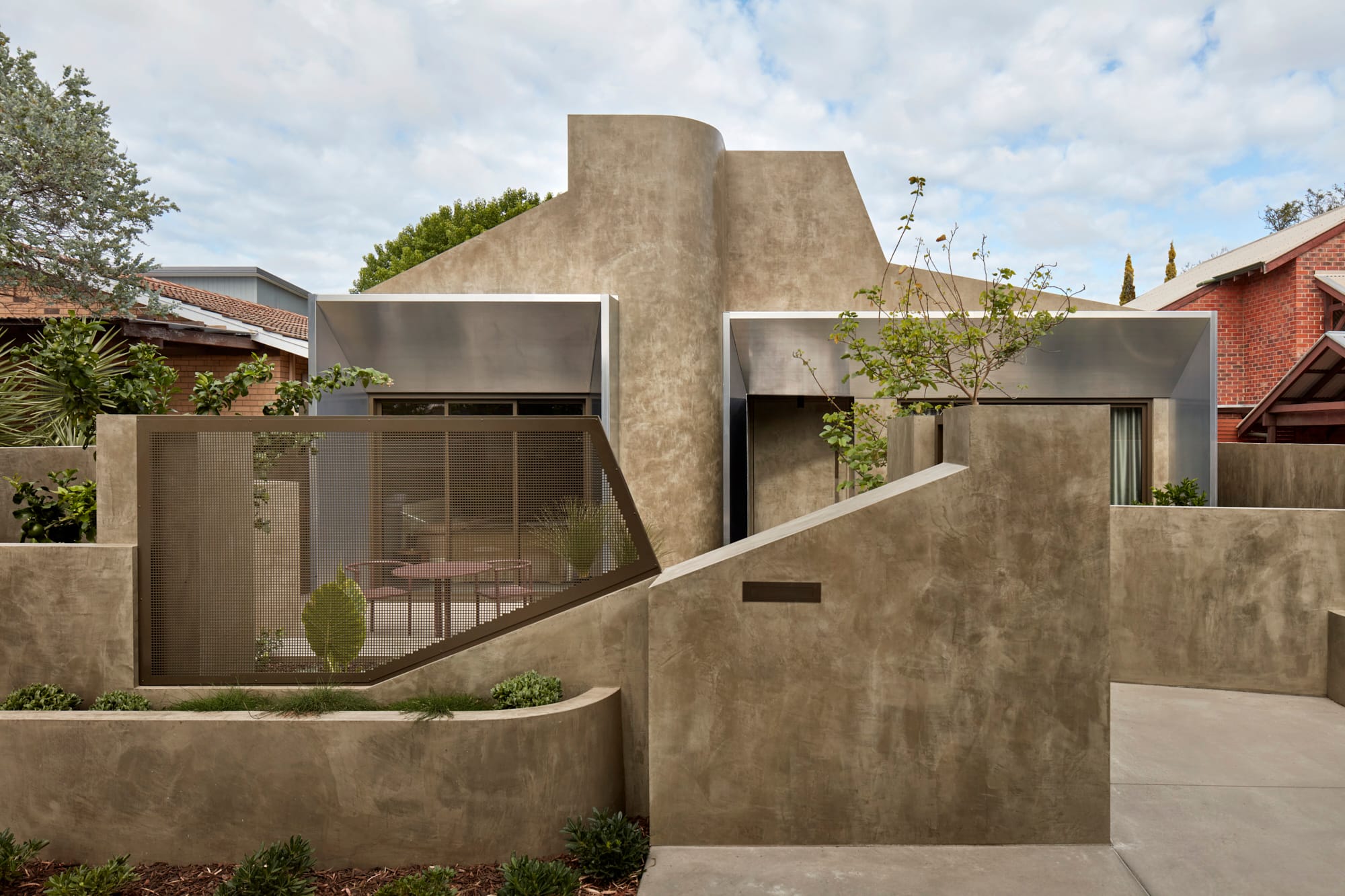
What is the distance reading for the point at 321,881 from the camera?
484 centimetres

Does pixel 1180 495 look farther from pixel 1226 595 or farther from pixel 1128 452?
pixel 1226 595

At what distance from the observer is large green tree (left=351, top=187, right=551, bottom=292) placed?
3325 cm

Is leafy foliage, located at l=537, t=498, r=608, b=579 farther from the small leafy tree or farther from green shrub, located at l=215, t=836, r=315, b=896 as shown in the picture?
the small leafy tree

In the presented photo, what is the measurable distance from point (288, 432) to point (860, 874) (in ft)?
14.4

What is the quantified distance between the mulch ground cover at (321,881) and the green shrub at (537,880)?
102mm

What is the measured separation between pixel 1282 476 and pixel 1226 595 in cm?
385

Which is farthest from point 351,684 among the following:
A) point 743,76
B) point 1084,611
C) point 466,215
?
point 466,215

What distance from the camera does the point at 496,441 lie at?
18.0ft

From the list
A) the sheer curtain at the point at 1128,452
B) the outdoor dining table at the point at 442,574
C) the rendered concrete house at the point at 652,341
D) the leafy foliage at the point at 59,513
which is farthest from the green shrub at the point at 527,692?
the sheer curtain at the point at 1128,452

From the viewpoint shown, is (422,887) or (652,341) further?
(652,341)

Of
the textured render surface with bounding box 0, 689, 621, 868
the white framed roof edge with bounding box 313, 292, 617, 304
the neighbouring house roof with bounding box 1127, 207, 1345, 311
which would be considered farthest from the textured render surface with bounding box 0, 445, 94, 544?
the neighbouring house roof with bounding box 1127, 207, 1345, 311

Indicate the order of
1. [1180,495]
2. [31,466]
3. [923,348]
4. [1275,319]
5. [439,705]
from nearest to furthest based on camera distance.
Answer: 1. [439,705]
2. [31,466]
3. [923,348]
4. [1180,495]
5. [1275,319]

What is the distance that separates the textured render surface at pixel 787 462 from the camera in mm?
13641

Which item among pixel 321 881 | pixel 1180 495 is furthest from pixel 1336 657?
pixel 321 881
